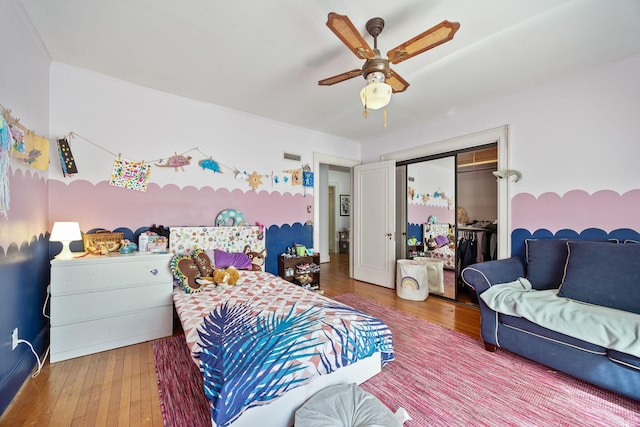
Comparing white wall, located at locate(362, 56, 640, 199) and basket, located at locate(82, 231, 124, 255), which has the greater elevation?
white wall, located at locate(362, 56, 640, 199)

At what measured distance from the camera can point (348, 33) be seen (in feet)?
4.86

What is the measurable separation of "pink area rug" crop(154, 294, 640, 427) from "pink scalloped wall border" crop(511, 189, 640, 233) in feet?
4.56

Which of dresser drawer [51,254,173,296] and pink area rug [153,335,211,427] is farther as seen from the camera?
dresser drawer [51,254,173,296]

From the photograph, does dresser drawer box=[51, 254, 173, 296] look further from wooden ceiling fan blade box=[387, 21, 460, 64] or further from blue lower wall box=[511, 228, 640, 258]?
blue lower wall box=[511, 228, 640, 258]

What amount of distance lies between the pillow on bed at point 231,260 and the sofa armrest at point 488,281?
2.32 metres

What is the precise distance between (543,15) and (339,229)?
5884 millimetres

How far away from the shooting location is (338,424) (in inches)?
→ 47.6

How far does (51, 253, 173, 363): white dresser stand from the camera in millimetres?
2002

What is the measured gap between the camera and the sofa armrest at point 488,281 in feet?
6.96

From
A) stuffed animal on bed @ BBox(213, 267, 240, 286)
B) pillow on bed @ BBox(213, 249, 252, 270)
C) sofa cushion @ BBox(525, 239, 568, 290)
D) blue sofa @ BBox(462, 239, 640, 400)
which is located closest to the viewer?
blue sofa @ BBox(462, 239, 640, 400)

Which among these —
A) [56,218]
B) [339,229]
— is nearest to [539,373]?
[56,218]

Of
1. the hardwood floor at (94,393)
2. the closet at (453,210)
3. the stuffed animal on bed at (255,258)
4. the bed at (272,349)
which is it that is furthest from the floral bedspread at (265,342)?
the closet at (453,210)

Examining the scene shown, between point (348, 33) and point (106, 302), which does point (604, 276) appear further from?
point (106, 302)

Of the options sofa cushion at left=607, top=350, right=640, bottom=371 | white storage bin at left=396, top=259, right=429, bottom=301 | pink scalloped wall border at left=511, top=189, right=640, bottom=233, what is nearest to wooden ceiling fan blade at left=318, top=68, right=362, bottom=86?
pink scalloped wall border at left=511, top=189, right=640, bottom=233
